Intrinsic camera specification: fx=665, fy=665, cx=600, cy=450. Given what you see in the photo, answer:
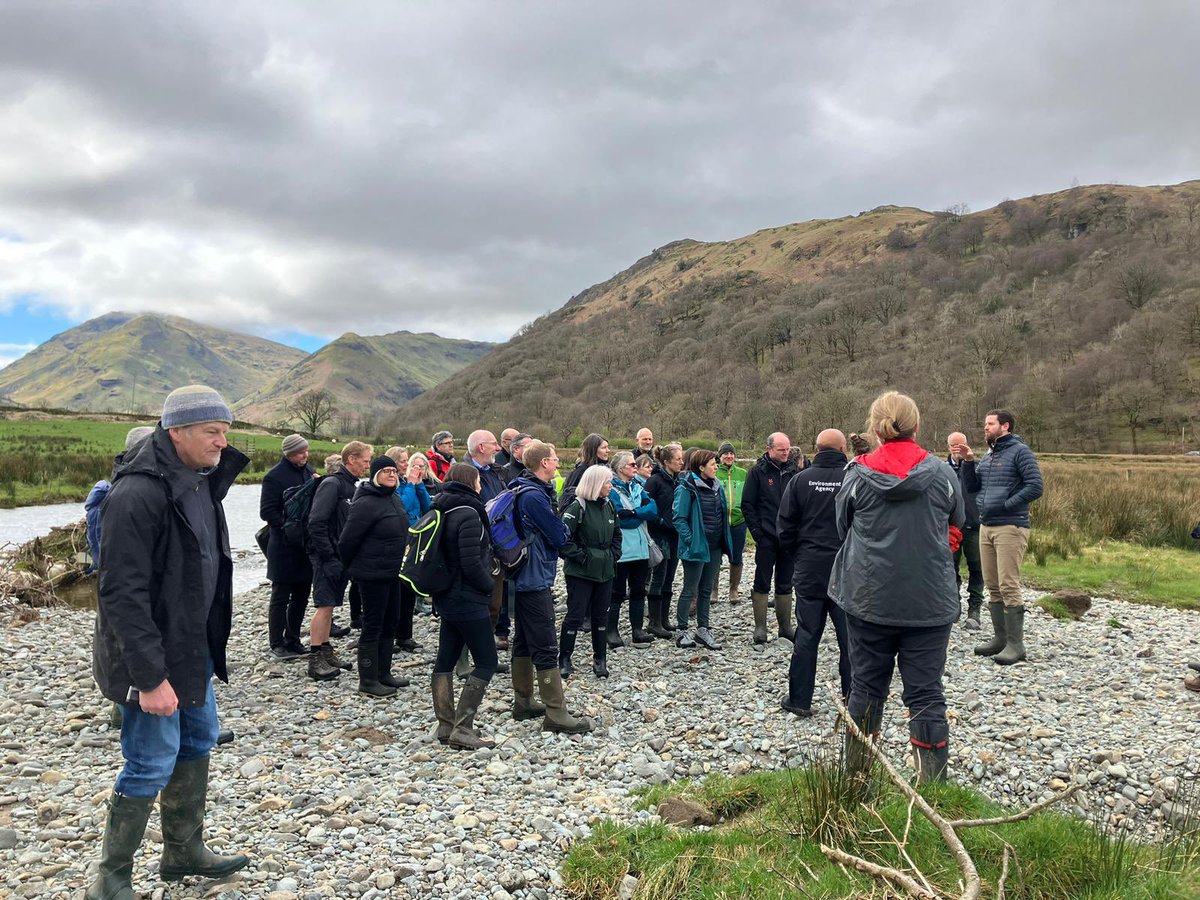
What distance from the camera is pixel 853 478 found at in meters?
4.55

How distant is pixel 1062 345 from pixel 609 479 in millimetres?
93481

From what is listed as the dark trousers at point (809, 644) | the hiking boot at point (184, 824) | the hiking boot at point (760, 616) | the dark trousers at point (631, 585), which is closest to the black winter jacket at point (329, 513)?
the dark trousers at point (631, 585)

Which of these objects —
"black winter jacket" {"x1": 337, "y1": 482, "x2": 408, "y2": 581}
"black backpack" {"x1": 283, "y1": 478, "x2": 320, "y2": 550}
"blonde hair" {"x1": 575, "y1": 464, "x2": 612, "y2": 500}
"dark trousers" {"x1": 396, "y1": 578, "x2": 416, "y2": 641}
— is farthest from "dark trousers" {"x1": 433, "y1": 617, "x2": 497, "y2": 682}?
"dark trousers" {"x1": 396, "y1": 578, "x2": 416, "y2": 641}

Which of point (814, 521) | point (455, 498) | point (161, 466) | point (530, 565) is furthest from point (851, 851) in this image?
point (161, 466)

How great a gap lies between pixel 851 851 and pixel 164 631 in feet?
12.0

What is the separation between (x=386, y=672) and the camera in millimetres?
7297

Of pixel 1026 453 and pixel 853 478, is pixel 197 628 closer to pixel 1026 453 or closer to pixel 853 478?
A: pixel 853 478

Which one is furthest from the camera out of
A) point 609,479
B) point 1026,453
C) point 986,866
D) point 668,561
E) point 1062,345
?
point 1062,345

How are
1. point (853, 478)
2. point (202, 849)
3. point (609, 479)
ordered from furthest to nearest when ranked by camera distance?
point (609, 479) → point (853, 478) → point (202, 849)

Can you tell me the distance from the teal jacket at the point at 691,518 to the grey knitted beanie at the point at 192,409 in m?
6.21

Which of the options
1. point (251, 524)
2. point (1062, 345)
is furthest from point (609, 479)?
point (1062, 345)

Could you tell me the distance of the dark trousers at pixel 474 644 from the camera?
584 centimetres

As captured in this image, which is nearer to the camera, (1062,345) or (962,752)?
(962,752)

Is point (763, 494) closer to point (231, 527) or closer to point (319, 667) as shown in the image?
point (319, 667)
